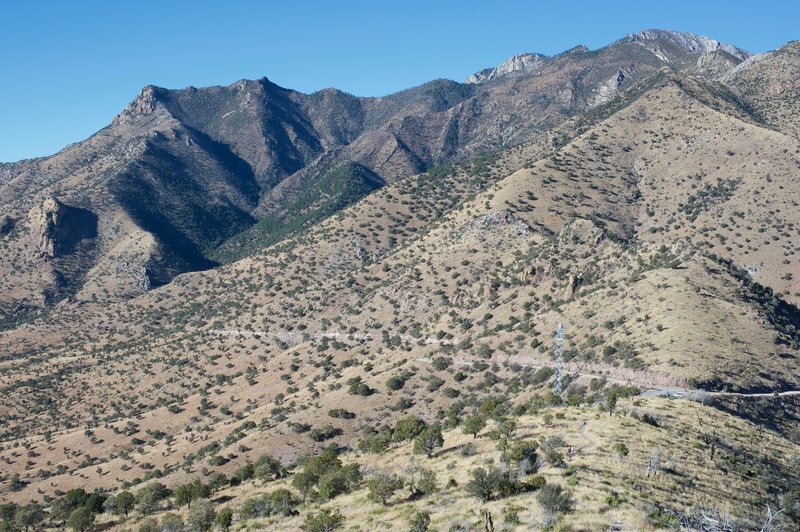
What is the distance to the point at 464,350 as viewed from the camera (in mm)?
72812

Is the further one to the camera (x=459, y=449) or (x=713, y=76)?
(x=713, y=76)

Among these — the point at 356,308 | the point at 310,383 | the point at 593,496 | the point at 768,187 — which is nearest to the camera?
the point at 593,496

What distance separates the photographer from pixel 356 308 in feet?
331

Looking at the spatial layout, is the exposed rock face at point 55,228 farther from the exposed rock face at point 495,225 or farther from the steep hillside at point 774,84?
the steep hillside at point 774,84

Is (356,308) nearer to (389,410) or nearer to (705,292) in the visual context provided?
(389,410)

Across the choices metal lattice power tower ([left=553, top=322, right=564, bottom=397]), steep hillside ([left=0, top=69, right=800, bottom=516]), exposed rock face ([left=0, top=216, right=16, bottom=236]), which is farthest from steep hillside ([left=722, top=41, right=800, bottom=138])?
exposed rock face ([left=0, top=216, right=16, bottom=236])

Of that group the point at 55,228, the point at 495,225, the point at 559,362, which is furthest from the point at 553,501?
the point at 55,228

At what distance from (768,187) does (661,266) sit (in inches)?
2054

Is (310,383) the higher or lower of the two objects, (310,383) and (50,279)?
the lower

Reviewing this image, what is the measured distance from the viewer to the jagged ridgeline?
31094 mm

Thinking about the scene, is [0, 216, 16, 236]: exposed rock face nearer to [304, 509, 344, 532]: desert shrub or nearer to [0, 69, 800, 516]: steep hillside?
[0, 69, 800, 516]: steep hillside

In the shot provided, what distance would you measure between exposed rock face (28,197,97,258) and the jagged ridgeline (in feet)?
2.30

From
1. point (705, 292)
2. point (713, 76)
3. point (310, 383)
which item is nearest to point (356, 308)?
point (310, 383)

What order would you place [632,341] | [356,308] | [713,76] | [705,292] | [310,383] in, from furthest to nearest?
[713,76]
[356,308]
[310,383]
[705,292]
[632,341]
